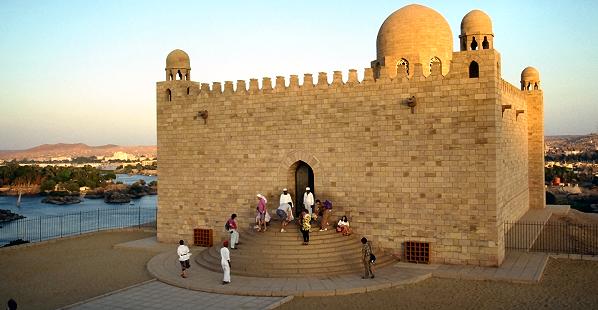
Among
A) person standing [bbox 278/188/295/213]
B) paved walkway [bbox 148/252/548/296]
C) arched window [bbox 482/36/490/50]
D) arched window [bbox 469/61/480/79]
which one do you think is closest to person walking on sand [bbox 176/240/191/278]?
paved walkway [bbox 148/252/548/296]

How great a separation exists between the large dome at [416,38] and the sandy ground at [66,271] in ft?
41.3

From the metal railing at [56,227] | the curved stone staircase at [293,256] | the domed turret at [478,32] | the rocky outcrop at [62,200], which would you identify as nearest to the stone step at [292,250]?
the curved stone staircase at [293,256]

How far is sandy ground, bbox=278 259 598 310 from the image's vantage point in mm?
11984

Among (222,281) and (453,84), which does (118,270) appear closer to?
(222,281)

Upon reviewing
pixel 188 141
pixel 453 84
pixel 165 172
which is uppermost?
pixel 453 84

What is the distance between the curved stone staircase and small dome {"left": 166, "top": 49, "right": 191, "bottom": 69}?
26.5ft

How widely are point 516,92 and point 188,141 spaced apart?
14913mm

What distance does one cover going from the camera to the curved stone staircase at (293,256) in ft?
48.7

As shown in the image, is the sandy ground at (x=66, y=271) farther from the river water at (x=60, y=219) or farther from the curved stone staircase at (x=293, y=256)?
the river water at (x=60, y=219)

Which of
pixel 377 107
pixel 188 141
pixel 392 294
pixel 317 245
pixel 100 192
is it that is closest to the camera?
pixel 392 294

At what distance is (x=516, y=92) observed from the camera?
22828 millimetres

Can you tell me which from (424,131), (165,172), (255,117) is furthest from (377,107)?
(165,172)

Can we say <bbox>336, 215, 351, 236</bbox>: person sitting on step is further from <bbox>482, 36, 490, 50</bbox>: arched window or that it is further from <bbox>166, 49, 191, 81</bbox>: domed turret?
<bbox>166, 49, 191, 81</bbox>: domed turret

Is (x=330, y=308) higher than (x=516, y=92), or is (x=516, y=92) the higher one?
(x=516, y=92)
